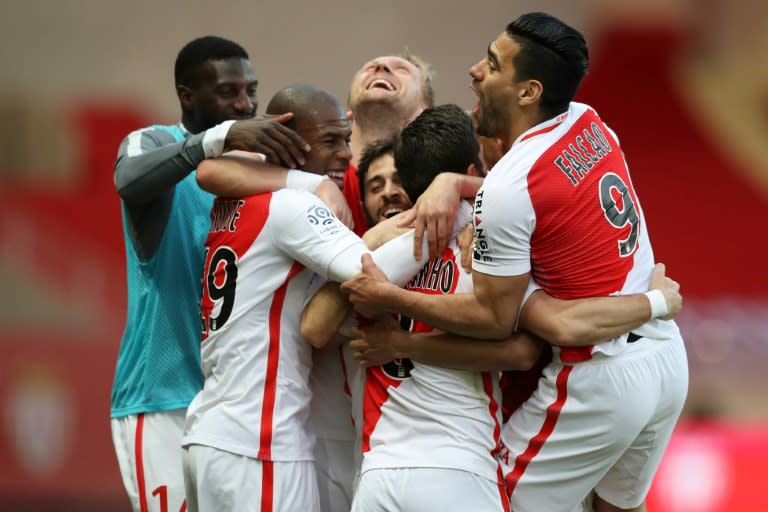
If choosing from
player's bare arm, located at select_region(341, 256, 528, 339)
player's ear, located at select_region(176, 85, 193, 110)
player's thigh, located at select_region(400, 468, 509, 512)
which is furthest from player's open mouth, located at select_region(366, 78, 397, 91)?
player's thigh, located at select_region(400, 468, 509, 512)

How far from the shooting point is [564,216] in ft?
11.9

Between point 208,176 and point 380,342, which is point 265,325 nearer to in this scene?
point 380,342

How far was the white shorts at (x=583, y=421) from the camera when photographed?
366 cm

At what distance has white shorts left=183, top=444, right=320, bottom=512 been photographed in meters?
3.76

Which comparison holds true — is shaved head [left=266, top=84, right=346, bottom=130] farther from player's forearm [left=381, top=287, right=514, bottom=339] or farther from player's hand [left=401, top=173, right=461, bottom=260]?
player's forearm [left=381, top=287, right=514, bottom=339]

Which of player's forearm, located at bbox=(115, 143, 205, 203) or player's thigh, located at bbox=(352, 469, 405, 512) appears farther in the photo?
player's forearm, located at bbox=(115, 143, 205, 203)

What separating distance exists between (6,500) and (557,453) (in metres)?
8.66

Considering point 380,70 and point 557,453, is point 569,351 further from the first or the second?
point 380,70

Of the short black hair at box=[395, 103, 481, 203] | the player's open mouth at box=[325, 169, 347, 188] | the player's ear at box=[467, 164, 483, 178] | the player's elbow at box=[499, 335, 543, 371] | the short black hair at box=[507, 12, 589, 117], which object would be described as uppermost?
the short black hair at box=[507, 12, 589, 117]

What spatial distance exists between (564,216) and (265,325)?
1.11m

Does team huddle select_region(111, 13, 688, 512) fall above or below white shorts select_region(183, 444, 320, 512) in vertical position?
above

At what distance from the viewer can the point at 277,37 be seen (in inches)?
512

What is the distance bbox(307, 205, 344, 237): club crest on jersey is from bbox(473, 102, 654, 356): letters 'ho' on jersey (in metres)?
0.51

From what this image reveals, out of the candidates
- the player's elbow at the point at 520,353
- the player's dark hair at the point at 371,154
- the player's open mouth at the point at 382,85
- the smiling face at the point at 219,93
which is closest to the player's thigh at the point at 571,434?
the player's elbow at the point at 520,353
